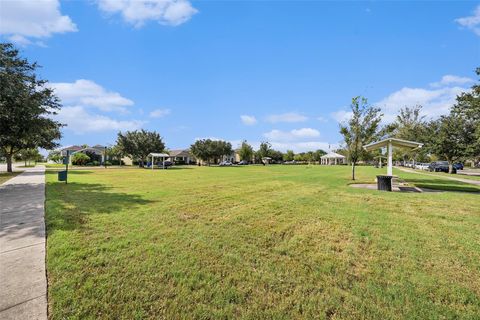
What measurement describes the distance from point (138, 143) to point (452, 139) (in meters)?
48.5

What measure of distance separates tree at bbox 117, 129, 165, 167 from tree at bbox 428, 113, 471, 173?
147 feet

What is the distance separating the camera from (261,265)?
3.95 meters

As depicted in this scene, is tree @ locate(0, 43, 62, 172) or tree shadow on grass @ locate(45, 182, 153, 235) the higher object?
tree @ locate(0, 43, 62, 172)

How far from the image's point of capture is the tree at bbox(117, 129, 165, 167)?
4403cm

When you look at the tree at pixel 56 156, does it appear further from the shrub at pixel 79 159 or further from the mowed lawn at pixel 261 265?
the mowed lawn at pixel 261 265

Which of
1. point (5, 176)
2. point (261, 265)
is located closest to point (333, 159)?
point (5, 176)

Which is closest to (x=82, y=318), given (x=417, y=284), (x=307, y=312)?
(x=307, y=312)

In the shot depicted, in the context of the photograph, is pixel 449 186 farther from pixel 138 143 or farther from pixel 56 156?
pixel 56 156

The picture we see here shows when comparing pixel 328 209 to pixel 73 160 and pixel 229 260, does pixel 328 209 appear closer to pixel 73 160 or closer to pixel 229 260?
pixel 229 260

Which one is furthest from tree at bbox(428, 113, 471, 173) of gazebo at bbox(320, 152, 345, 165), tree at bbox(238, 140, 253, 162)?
tree at bbox(238, 140, 253, 162)

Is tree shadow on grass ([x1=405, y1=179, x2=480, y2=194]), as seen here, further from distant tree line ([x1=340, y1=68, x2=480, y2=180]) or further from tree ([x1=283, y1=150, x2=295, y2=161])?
tree ([x1=283, y1=150, x2=295, y2=161])

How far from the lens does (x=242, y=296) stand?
3.14 meters

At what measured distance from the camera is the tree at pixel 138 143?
44031 millimetres

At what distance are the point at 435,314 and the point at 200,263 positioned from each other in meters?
3.24
